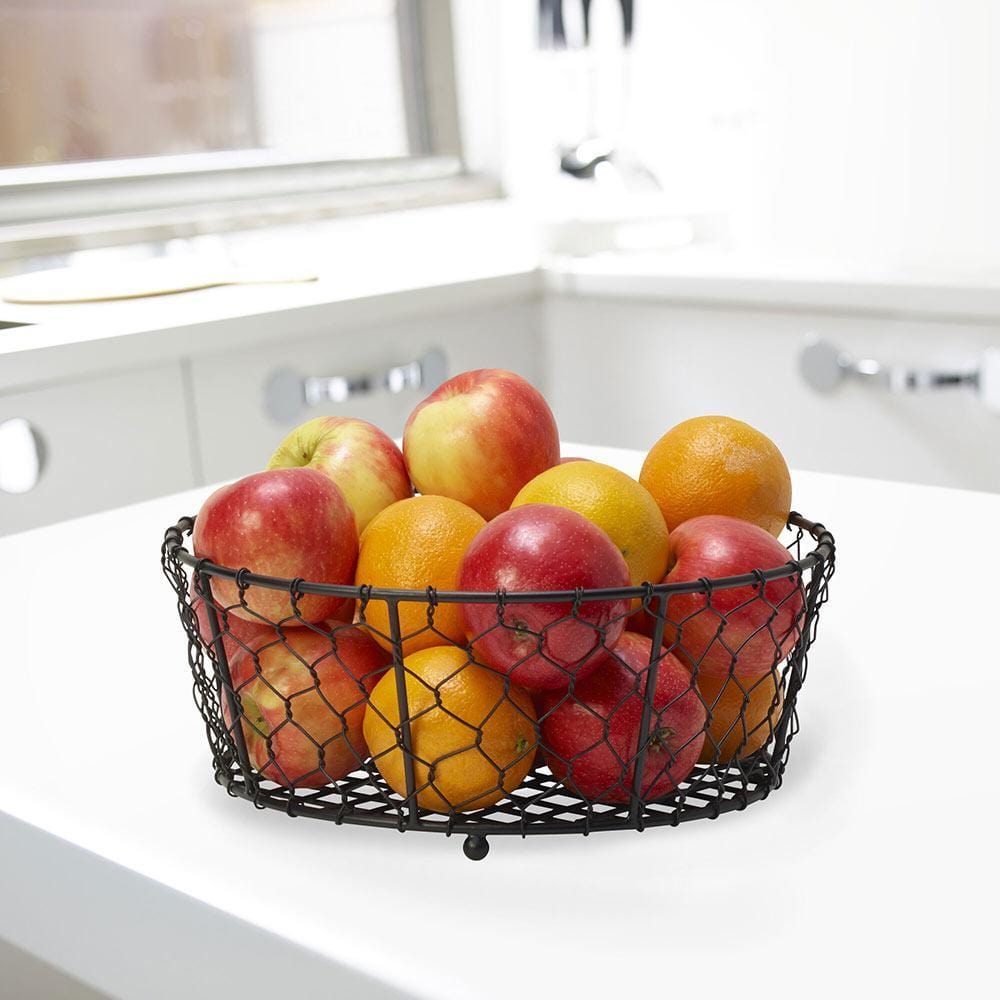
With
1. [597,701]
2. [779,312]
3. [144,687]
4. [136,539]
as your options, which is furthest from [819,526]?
[779,312]

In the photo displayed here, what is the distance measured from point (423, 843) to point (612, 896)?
0.07 meters

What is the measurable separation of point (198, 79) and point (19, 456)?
1023 mm

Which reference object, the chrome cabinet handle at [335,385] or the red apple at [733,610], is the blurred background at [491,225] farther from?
the red apple at [733,610]

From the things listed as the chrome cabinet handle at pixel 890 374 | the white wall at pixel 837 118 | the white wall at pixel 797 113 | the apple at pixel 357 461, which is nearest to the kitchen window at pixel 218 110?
the white wall at pixel 797 113

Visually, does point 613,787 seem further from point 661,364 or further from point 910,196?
point 910,196

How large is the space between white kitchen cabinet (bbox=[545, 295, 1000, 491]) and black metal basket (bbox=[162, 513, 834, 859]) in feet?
3.99

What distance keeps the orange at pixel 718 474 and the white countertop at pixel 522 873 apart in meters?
0.09

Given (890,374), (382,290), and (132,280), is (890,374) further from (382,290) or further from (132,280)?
(132,280)

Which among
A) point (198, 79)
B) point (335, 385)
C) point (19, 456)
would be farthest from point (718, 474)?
point (198, 79)

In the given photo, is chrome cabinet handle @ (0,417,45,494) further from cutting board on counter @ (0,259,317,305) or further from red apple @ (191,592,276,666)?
red apple @ (191,592,276,666)

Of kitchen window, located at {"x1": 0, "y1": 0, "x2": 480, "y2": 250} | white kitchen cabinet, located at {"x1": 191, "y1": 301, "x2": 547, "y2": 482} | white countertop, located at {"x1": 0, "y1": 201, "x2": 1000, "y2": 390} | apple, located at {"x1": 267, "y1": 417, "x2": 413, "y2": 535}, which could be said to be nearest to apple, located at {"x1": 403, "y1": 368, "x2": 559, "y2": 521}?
apple, located at {"x1": 267, "y1": 417, "x2": 413, "y2": 535}

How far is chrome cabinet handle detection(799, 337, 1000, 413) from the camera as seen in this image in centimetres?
156

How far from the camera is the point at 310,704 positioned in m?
0.46

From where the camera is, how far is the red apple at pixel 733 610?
46 centimetres
